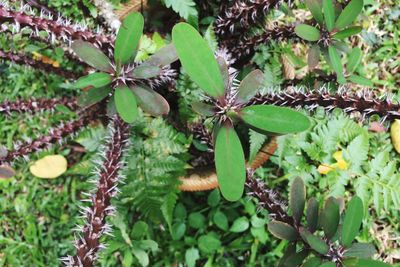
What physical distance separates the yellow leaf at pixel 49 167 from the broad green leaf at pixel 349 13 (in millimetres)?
1068

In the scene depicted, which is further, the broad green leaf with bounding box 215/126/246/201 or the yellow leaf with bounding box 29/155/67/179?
the yellow leaf with bounding box 29/155/67/179

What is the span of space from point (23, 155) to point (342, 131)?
901mm

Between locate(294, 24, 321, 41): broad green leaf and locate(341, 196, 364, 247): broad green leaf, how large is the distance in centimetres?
40

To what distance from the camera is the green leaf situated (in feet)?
3.22

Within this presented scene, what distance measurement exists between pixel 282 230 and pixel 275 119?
0.33m

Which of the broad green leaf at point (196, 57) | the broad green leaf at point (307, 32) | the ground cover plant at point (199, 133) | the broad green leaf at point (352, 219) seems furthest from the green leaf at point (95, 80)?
the broad green leaf at point (352, 219)

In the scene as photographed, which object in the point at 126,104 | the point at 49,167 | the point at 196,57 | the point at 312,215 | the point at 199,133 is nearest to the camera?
the point at 196,57

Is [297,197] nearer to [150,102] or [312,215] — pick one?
[312,215]

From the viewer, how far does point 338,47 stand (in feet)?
4.00

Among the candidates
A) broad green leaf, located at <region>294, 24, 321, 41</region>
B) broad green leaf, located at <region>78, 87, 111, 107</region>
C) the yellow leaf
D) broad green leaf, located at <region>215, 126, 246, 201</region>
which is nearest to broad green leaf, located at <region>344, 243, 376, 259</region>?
broad green leaf, located at <region>215, 126, 246, 201</region>

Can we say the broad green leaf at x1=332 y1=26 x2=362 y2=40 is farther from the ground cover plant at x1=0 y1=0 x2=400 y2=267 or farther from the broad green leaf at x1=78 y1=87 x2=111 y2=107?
the broad green leaf at x1=78 y1=87 x2=111 y2=107

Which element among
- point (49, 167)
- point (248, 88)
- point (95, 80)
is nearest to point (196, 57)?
point (248, 88)

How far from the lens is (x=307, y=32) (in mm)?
1152

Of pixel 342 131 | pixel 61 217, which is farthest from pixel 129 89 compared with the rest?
pixel 61 217
